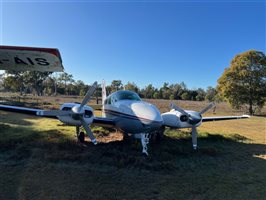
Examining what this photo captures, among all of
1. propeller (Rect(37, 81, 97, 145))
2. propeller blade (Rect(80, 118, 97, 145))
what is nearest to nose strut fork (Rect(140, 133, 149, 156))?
propeller blade (Rect(80, 118, 97, 145))

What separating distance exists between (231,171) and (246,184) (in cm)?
110

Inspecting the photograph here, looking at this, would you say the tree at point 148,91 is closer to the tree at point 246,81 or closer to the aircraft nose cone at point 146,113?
the tree at point 246,81

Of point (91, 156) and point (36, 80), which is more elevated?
point (36, 80)

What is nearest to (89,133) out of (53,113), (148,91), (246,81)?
(53,113)

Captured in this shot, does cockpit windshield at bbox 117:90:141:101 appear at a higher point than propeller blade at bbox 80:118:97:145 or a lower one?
higher

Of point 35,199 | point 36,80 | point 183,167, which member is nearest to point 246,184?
point 183,167

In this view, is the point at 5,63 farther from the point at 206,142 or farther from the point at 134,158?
the point at 206,142

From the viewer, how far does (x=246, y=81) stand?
33.7 m

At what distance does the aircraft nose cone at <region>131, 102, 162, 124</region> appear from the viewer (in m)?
8.47

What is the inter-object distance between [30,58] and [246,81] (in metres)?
31.8

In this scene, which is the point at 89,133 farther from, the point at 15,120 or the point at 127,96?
the point at 15,120

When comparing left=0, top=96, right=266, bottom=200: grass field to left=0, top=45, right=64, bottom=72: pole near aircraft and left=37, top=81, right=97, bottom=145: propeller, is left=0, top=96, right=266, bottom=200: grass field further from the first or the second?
left=0, top=45, right=64, bottom=72: pole near aircraft

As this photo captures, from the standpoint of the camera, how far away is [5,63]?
40.0 feet

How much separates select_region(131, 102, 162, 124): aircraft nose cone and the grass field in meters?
1.43
